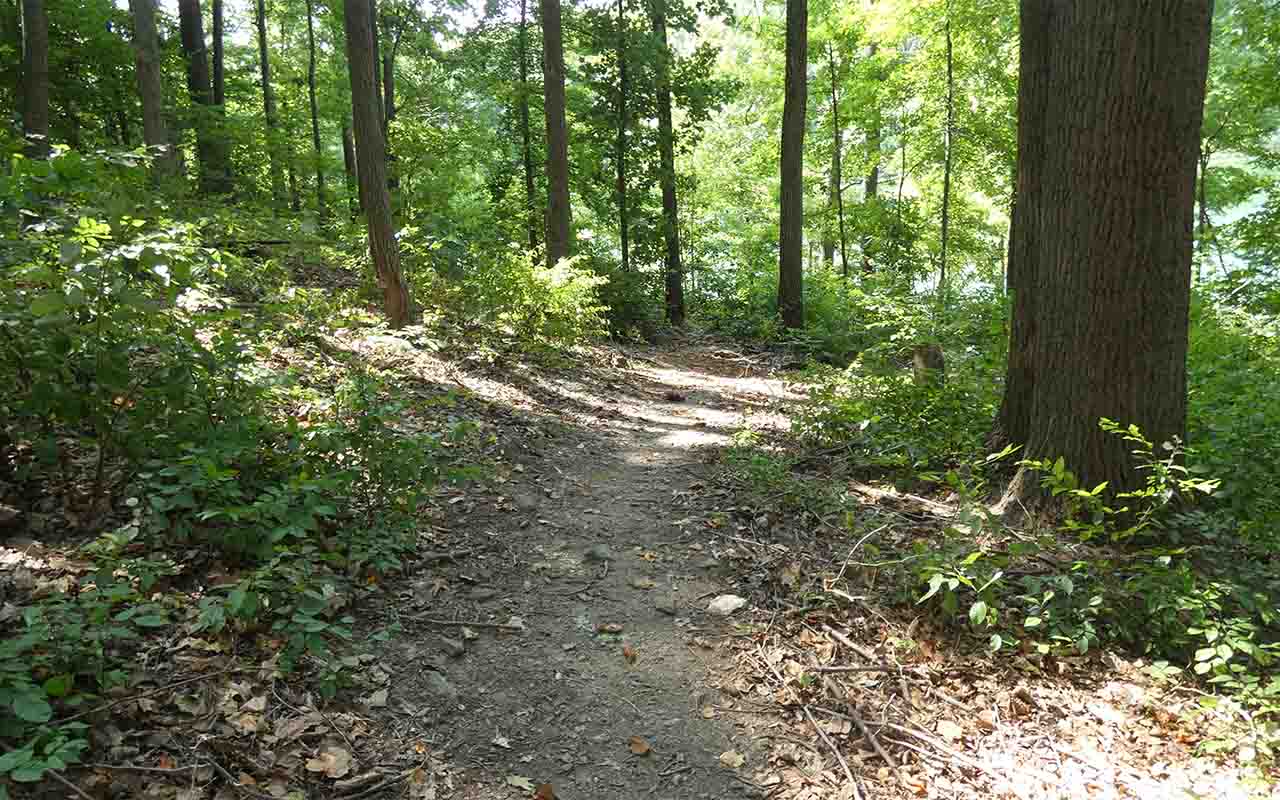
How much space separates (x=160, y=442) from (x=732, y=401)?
24.1 ft

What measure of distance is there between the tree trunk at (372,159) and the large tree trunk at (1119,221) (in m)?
6.81

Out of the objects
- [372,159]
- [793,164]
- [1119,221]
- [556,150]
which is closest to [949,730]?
[1119,221]

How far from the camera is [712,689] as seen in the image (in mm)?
3342

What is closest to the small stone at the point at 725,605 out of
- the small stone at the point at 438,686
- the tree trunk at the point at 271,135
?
the small stone at the point at 438,686

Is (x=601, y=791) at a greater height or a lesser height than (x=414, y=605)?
lesser

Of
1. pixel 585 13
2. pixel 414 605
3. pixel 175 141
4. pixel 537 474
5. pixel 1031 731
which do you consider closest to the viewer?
pixel 1031 731

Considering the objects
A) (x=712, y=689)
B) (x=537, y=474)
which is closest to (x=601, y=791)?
(x=712, y=689)

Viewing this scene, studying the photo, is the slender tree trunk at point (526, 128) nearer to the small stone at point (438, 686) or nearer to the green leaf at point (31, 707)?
the small stone at point (438, 686)

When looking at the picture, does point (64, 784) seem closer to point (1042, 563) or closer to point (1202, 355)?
point (1042, 563)

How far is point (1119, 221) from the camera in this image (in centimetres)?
405

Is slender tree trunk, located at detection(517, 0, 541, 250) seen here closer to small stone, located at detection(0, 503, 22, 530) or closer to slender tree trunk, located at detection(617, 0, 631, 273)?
slender tree trunk, located at detection(617, 0, 631, 273)

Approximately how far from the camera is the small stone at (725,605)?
3.97m

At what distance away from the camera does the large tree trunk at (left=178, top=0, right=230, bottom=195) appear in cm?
1383

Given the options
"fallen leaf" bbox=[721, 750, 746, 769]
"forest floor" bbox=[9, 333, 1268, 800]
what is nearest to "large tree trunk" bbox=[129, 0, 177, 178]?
"forest floor" bbox=[9, 333, 1268, 800]
